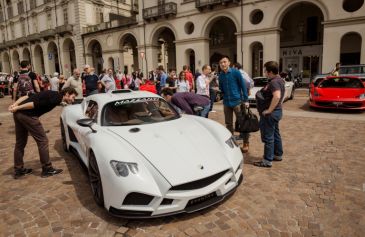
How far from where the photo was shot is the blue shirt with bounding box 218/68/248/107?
5.48 metres

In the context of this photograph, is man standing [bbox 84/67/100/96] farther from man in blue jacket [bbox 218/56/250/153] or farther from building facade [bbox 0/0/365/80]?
building facade [bbox 0/0/365/80]

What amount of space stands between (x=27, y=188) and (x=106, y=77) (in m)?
6.41

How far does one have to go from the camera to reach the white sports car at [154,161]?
2805 millimetres

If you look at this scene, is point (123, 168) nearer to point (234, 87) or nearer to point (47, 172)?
point (47, 172)

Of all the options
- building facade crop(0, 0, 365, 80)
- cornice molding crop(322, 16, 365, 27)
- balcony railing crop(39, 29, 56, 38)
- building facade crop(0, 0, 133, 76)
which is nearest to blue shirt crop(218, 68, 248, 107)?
building facade crop(0, 0, 365, 80)

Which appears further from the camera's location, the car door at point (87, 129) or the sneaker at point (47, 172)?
the sneaker at point (47, 172)

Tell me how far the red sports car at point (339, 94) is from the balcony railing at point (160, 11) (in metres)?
18.6

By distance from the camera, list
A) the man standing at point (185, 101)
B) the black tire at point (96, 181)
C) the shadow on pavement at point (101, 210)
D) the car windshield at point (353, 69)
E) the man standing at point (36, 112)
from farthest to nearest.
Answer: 1. the car windshield at point (353, 69)
2. the man standing at point (185, 101)
3. the man standing at point (36, 112)
4. the black tire at point (96, 181)
5. the shadow on pavement at point (101, 210)

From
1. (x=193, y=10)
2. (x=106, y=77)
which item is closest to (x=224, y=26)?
(x=193, y=10)

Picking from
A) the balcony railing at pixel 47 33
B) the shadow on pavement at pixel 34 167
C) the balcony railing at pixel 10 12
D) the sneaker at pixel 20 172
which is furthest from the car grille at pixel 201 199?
the balcony railing at pixel 10 12

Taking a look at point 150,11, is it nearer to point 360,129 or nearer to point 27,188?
point 360,129

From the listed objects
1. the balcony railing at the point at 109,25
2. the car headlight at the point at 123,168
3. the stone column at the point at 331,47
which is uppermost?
the balcony railing at the point at 109,25

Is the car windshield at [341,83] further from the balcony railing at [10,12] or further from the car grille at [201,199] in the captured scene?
the balcony railing at [10,12]

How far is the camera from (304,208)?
327 centimetres
